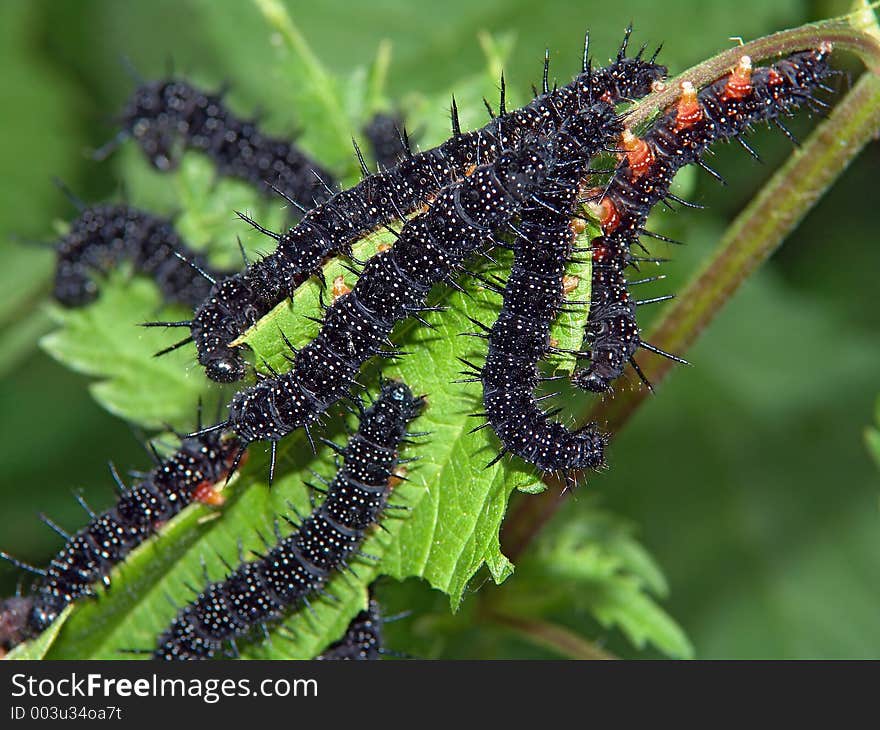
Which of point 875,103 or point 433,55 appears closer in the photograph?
point 875,103

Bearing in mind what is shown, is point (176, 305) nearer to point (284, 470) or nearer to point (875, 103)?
point (284, 470)

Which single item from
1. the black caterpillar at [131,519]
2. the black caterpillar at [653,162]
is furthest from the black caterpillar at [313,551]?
the black caterpillar at [653,162]

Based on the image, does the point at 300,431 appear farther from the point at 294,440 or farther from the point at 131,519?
the point at 131,519

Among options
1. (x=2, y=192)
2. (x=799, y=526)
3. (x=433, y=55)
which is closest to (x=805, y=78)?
(x=433, y=55)

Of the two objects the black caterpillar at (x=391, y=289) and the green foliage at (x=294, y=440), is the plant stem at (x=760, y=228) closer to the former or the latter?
the green foliage at (x=294, y=440)

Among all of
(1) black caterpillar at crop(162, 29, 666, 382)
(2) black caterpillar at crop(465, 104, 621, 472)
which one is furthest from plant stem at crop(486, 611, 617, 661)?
(1) black caterpillar at crop(162, 29, 666, 382)

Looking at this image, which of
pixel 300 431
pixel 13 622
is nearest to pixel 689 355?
pixel 300 431
